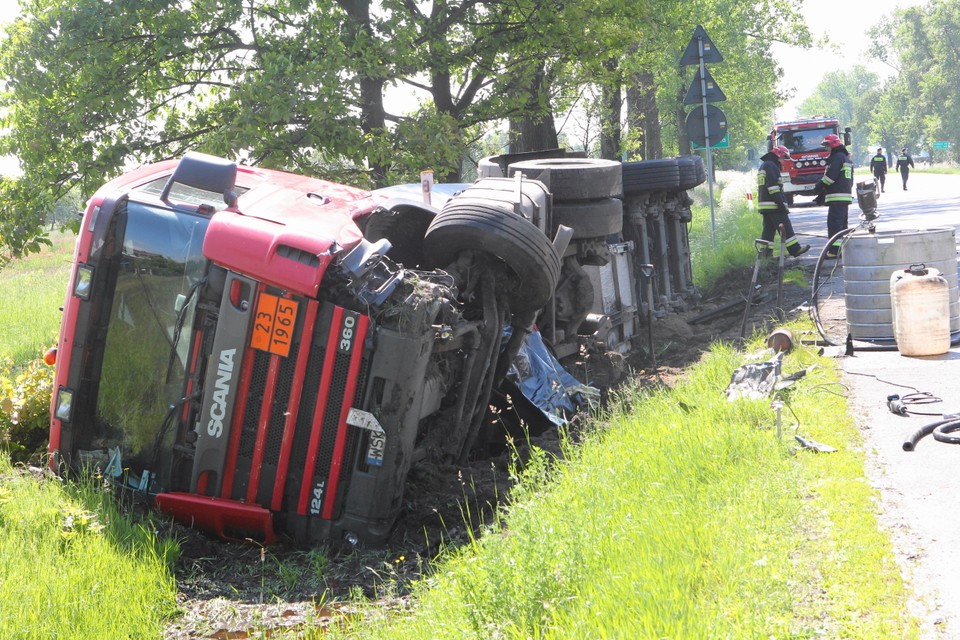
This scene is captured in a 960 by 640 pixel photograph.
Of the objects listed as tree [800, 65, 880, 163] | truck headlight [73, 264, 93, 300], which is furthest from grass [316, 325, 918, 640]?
tree [800, 65, 880, 163]

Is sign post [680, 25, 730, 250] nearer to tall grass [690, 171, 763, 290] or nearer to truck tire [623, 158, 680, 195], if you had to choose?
tall grass [690, 171, 763, 290]

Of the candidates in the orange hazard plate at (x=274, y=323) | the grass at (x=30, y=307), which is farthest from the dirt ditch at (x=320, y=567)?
the grass at (x=30, y=307)

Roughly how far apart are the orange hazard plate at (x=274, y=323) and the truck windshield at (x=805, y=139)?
2808cm

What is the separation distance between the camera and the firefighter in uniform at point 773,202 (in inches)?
493

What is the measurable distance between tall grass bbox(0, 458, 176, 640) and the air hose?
345cm

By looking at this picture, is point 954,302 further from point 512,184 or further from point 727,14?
point 727,14

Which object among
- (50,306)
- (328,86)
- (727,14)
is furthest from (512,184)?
(727,14)

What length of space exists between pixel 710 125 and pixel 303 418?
9432 mm

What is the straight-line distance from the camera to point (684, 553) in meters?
Result: 3.75

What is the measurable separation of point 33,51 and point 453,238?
8167 millimetres

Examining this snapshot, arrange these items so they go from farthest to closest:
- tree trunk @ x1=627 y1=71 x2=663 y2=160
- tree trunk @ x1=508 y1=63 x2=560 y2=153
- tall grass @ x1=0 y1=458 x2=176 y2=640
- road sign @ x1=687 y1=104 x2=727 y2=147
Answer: tree trunk @ x1=627 y1=71 x2=663 y2=160 → tree trunk @ x1=508 y1=63 x2=560 y2=153 → road sign @ x1=687 y1=104 x2=727 y2=147 → tall grass @ x1=0 y1=458 x2=176 y2=640

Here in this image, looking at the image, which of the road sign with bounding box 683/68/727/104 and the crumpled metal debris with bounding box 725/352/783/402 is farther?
the road sign with bounding box 683/68/727/104

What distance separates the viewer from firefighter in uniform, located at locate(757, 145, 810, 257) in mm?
12523

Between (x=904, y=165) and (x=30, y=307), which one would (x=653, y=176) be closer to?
(x=30, y=307)
